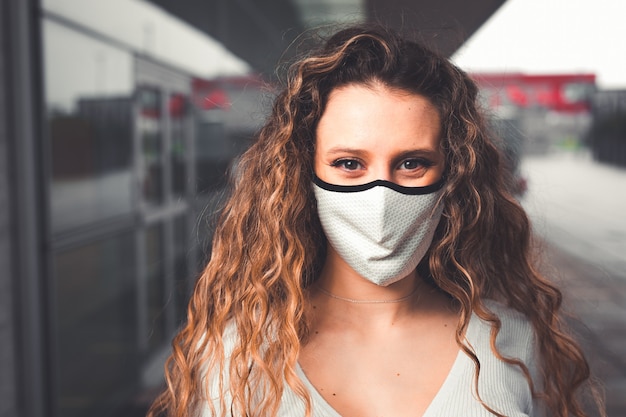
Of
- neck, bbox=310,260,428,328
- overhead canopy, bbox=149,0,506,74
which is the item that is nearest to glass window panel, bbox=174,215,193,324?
overhead canopy, bbox=149,0,506,74

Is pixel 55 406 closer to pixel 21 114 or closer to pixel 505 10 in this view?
pixel 21 114

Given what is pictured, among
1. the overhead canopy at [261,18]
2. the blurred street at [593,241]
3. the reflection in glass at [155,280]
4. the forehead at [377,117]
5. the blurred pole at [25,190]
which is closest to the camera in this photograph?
the forehead at [377,117]

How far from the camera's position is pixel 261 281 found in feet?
4.91

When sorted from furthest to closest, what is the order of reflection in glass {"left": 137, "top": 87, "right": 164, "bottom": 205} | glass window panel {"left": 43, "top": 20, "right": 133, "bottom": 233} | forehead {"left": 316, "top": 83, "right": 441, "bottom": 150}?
reflection in glass {"left": 137, "top": 87, "right": 164, "bottom": 205} → glass window panel {"left": 43, "top": 20, "right": 133, "bottom": 233} → forehead {"left": 316, "top": 83, "right": 441, "bottom": 150}

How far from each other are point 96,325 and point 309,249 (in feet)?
7.51

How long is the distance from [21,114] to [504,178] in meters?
2.06

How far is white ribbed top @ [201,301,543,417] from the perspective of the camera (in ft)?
4.37

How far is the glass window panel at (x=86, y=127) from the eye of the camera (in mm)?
3168

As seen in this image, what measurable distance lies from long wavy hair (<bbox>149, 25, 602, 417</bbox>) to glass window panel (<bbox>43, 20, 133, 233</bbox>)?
179 centimetres

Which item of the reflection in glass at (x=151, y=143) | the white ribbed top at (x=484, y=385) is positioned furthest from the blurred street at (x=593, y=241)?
the reflection in glass at (x=151, y=143)

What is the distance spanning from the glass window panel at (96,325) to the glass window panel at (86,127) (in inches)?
7.1

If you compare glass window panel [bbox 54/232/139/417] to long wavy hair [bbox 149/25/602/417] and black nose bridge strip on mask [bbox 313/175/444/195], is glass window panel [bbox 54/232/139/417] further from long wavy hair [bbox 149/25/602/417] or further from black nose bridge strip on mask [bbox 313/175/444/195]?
black nose bridge strip on mask [bbox 313/175/444/195]

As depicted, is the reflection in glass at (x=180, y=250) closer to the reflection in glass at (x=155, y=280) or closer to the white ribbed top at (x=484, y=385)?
the reflection in glass at (x=155, y=280)

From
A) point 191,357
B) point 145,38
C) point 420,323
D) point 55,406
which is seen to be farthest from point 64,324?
point 420,323
